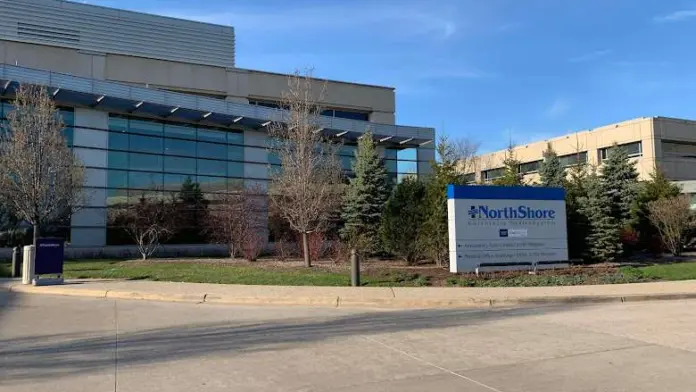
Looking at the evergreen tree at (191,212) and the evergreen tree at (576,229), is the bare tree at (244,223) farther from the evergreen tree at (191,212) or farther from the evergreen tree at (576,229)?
the evergreen tree at (576,229)

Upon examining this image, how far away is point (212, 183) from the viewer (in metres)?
34.3

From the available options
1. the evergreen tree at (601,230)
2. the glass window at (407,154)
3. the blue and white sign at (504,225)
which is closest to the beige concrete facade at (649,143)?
the glass window at (407,154)

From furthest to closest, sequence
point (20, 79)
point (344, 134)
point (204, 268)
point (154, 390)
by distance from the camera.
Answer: point (344, 134) < point (20, 79) < point (204, 268) < point (154, 390)

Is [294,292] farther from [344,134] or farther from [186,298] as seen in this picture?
[344,134]

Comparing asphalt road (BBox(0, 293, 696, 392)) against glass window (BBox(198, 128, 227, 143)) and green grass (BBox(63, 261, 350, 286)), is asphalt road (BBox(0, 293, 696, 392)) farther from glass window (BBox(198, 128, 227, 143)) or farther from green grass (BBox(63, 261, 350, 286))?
glass window (BBox(198, 128, 227, 143))

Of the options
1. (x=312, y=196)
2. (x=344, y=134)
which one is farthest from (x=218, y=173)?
(x=312, y=196)

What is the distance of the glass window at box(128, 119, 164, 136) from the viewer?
32.8m

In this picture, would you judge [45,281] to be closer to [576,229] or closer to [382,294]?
[382,294]

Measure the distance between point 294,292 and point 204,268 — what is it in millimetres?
7146

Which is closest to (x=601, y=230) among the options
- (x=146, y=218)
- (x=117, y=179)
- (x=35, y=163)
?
(x=146, y=218)

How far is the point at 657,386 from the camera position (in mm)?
6168

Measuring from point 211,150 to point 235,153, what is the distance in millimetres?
1534

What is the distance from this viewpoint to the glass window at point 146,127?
1291 inches

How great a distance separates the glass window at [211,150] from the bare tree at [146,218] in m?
3.76
